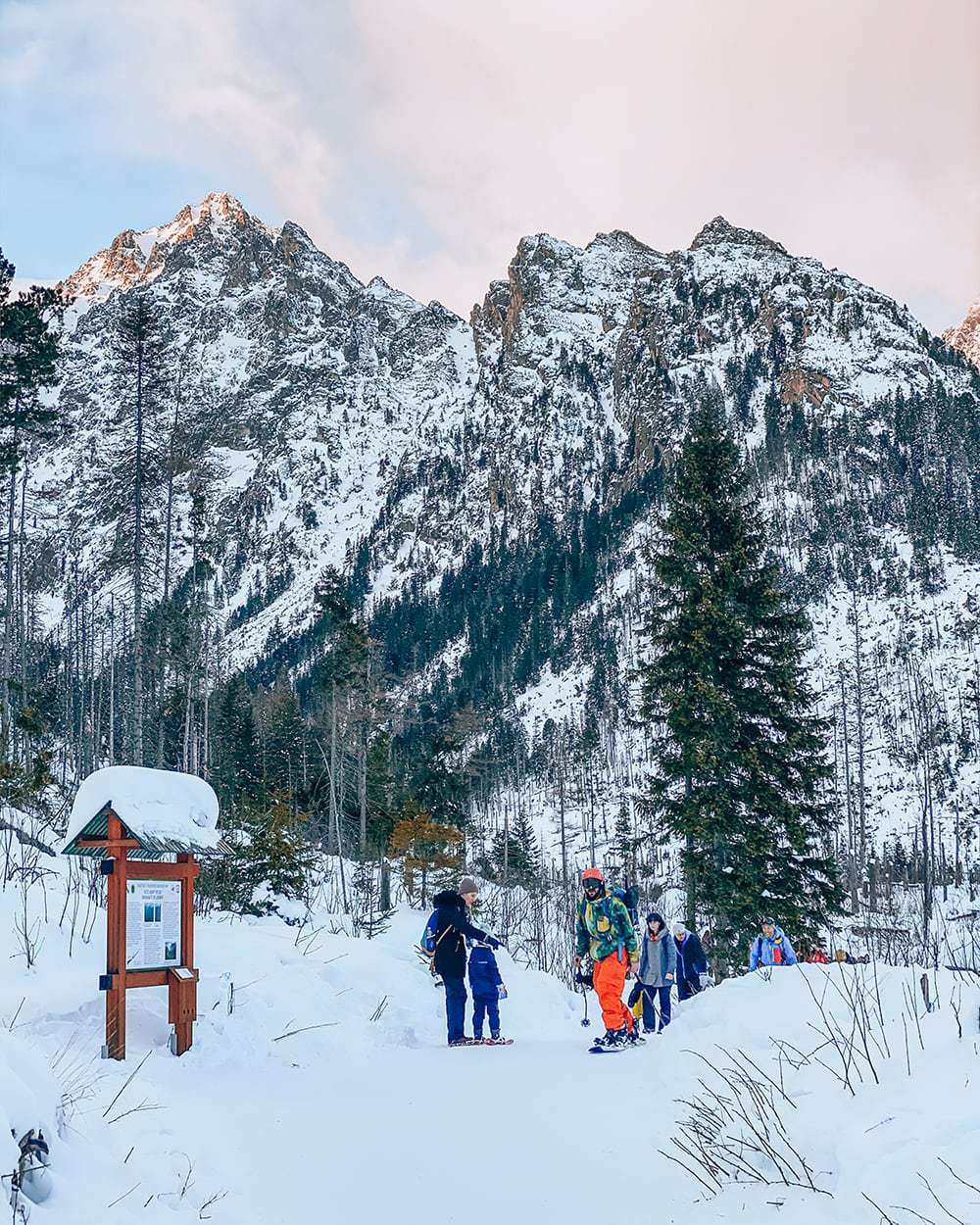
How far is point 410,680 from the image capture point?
11938 cm

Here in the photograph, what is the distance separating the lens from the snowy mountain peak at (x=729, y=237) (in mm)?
192875

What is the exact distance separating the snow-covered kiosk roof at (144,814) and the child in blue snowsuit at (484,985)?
3.07 metres

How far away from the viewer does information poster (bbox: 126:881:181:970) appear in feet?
24.1

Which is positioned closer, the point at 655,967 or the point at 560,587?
the point at 655,967

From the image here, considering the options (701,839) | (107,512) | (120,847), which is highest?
(107,512)

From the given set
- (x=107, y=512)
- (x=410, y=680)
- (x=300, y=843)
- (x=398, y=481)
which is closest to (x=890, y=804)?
(x=300, y=843)

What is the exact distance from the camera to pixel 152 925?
7605mm

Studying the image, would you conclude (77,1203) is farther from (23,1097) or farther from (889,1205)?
(889,1205)

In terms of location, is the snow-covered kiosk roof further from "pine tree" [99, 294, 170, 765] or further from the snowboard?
"pine tree" [99, 294, 170, 765]

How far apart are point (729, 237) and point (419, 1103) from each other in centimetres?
21186

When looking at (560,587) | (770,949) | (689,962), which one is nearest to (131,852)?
(689,962)

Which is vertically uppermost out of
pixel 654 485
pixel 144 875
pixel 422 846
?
pixel 654 485

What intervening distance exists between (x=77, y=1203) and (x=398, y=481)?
199 meters

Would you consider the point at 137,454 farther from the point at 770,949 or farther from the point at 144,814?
the point at 770,949
